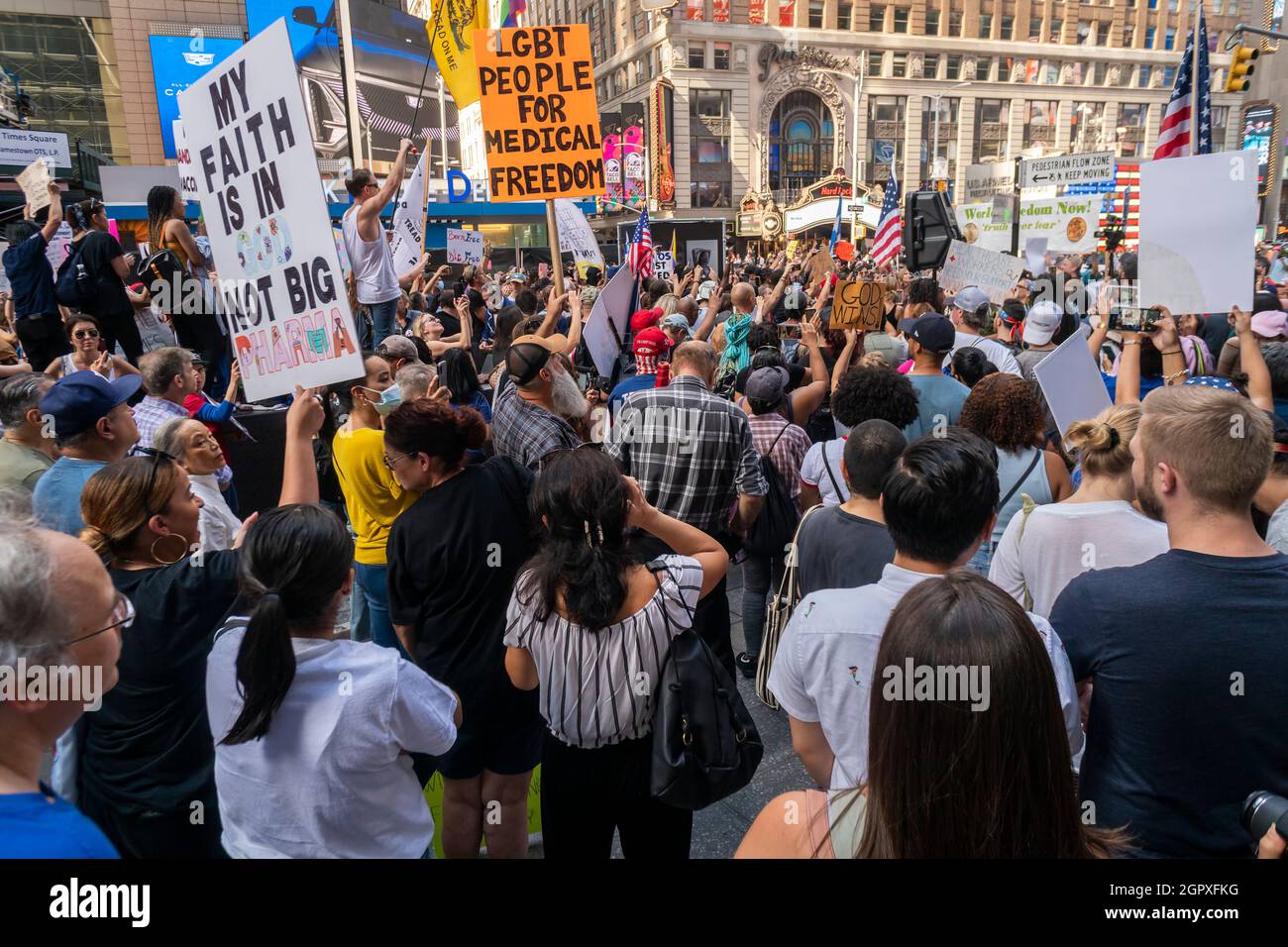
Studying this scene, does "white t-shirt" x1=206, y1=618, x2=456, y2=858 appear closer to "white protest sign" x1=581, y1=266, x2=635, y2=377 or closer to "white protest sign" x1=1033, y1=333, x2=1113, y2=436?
"white protest sign" x1=1033, y1=333, x2=1113, y2=436

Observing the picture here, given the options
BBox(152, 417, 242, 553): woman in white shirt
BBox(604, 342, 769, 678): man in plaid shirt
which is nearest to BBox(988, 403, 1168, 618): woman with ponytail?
BBox(604, 342, 769, 678): man in plaid shirt

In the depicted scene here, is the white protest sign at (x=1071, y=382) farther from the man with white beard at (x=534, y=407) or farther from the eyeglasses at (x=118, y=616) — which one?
the eyeglasses at (x=118, y=616)

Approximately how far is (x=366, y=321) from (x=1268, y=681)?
799 cm

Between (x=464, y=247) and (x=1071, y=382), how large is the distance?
42.5 ft

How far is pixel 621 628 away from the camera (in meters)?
2.33

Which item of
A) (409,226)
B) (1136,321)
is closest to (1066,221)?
(1136,321)

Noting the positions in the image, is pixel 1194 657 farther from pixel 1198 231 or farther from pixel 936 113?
pixel 936 113

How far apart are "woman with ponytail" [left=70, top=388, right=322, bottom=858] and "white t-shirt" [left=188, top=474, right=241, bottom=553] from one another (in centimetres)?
58

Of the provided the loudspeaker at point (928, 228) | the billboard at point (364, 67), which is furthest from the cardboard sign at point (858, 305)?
the billboard at point (364, 67)

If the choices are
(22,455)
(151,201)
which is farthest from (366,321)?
(22,455)

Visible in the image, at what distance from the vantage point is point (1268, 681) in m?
1.79

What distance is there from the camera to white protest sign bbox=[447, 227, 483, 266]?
15.2 m

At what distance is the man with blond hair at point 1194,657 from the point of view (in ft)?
5.94

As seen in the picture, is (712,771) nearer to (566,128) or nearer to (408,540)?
(408,540)
